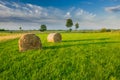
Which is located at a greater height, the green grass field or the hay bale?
the hay bale

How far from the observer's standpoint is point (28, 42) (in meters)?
16.8

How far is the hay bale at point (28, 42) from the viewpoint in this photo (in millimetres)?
16453

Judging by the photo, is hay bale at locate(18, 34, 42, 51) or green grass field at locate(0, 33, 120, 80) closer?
green grass field at locate(0, 33, 120, 80)

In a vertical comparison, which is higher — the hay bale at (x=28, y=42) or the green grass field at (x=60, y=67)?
the hay bale at (x=28, y=42)

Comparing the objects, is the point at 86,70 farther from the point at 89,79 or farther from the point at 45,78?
the point at 45,78

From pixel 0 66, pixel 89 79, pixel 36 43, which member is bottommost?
pixel 89 79

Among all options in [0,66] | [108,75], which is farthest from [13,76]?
[108,75]

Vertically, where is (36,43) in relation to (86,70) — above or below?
above

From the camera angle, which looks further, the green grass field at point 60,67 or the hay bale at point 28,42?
the hay bale at point 28,42

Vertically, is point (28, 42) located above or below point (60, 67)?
above

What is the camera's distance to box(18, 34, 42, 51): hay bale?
16.5 m

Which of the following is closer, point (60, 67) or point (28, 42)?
point (60, 67)

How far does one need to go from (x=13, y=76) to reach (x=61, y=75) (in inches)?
122

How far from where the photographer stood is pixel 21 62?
12.7 metres
